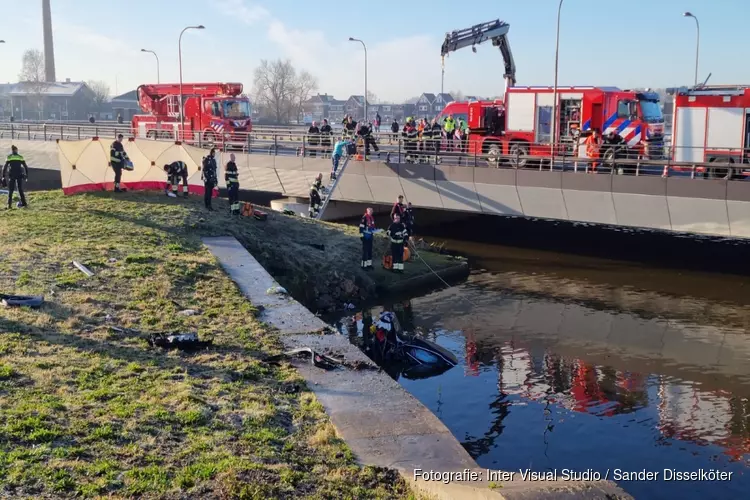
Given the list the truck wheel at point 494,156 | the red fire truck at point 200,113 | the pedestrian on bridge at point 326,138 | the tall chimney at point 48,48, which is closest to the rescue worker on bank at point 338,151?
the pedestrian on bridge at point 326,138

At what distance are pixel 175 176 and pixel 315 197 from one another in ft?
17.0

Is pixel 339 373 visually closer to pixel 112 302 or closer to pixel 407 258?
pixel 112 302

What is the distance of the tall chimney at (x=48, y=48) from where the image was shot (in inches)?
4604

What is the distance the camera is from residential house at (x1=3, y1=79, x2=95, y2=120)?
108 m

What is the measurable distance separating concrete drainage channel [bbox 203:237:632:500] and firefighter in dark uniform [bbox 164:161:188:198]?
37.2ft

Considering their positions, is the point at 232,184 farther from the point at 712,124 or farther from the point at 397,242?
the point at 712,124

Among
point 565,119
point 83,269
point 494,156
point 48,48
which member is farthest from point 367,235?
point 48,48

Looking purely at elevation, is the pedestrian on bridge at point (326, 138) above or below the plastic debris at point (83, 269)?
above

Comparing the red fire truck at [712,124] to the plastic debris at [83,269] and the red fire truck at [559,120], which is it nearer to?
the red fire truck at [559,120]

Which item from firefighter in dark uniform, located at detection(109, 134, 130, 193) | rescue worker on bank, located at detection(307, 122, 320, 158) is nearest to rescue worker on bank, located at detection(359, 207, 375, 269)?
firefighter in dark uniform, located at detection(109, 134, 130, 193)

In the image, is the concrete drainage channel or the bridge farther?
the bridge

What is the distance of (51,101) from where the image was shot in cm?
11019

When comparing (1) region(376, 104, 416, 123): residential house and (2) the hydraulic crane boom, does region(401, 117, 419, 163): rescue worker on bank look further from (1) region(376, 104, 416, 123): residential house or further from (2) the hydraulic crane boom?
(1) region(376, 104, 416, 123): residential house

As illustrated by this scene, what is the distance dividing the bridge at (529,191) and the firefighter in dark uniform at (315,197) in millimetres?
859
